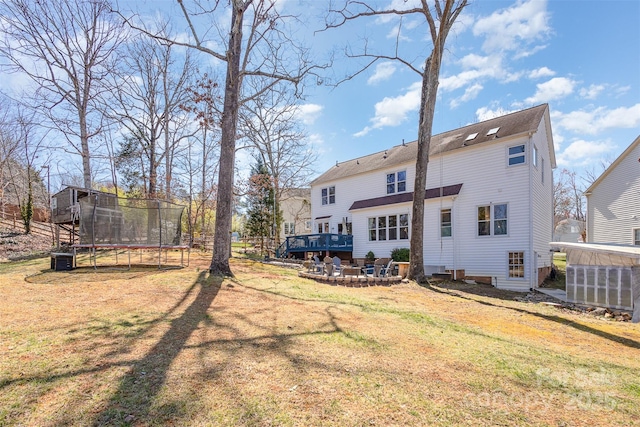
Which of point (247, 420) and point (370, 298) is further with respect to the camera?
point (370, 298)

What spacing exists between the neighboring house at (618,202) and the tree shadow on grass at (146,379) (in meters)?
23.8

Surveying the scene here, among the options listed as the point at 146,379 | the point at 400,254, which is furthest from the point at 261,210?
the point at 146,379

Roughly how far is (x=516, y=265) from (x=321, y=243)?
34.6 ft

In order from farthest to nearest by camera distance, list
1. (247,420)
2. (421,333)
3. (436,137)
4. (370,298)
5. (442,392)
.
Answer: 1. (436,137)
2. (370,298)
3. (421,333)
4. (442,392)
5. (247,420)

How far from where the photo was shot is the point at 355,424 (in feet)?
8.54

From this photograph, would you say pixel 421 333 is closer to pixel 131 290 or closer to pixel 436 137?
pixel 131 290

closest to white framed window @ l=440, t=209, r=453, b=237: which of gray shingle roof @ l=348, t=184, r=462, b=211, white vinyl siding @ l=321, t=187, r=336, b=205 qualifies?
gray shingle roof @ l=348, t=184, r=462, b=211

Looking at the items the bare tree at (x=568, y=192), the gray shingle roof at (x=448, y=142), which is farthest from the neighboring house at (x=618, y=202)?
the bare tree at (x=568, y=192)

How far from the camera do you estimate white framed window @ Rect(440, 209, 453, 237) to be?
16594mm

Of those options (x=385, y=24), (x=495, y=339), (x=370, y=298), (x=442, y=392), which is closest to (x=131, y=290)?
(x=370, y=298)

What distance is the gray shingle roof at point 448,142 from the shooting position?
15133 millimetres

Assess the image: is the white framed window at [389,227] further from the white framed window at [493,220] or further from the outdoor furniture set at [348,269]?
the outdoor furniture set at [348,269]

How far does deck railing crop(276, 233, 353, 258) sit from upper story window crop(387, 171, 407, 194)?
414 cm

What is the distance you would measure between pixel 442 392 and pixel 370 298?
5324 millimetres
